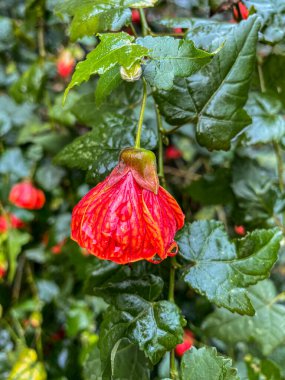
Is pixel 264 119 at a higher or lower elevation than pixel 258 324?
higher

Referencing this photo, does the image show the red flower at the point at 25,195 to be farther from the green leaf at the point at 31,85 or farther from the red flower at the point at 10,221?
the green leaf at the point at 31,85

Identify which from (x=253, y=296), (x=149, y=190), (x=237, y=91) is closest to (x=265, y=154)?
(x=253, y=296)

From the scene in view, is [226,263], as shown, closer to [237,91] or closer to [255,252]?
[255,252]

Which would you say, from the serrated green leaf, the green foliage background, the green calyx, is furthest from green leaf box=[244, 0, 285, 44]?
the serrated green leaf

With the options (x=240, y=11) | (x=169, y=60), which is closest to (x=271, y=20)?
(x=240, y=11)

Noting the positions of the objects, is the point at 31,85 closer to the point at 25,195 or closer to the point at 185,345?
the point at 25,195

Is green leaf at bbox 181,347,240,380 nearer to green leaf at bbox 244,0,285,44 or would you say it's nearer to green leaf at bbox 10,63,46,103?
green leaf at bbox 244,0,285,44
